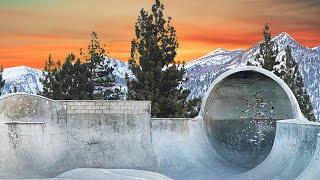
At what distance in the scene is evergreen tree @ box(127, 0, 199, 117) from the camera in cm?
2636

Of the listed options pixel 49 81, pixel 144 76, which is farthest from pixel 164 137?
pixel 49 81

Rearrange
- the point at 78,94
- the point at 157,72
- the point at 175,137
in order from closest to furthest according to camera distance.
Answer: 1. the point at 175,137
2. the point at 157,72
3. the point at 78,94

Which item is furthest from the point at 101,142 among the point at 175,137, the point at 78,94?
the point at 78,94

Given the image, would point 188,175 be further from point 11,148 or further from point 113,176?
point 11,148

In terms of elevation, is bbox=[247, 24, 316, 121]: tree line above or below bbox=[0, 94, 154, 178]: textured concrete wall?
above

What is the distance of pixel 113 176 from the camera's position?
11.3m

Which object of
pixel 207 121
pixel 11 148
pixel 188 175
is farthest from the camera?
pixel 207 121

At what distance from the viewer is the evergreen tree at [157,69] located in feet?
86.5

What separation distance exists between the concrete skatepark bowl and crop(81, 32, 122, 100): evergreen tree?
46.3 ft

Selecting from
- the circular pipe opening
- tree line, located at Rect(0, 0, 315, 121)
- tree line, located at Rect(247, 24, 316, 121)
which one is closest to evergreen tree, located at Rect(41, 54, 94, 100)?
tree line, located at Rect(0, 0, 315, 121)

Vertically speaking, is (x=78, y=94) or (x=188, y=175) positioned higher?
(x=78, y=94)

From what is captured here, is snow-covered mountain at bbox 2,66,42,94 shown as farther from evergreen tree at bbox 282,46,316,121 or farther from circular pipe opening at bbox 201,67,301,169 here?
circular pipe opening at bbox 201,67,301,169

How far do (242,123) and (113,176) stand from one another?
6274 millimetres

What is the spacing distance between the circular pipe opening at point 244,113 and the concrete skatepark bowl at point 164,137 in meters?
0.03
